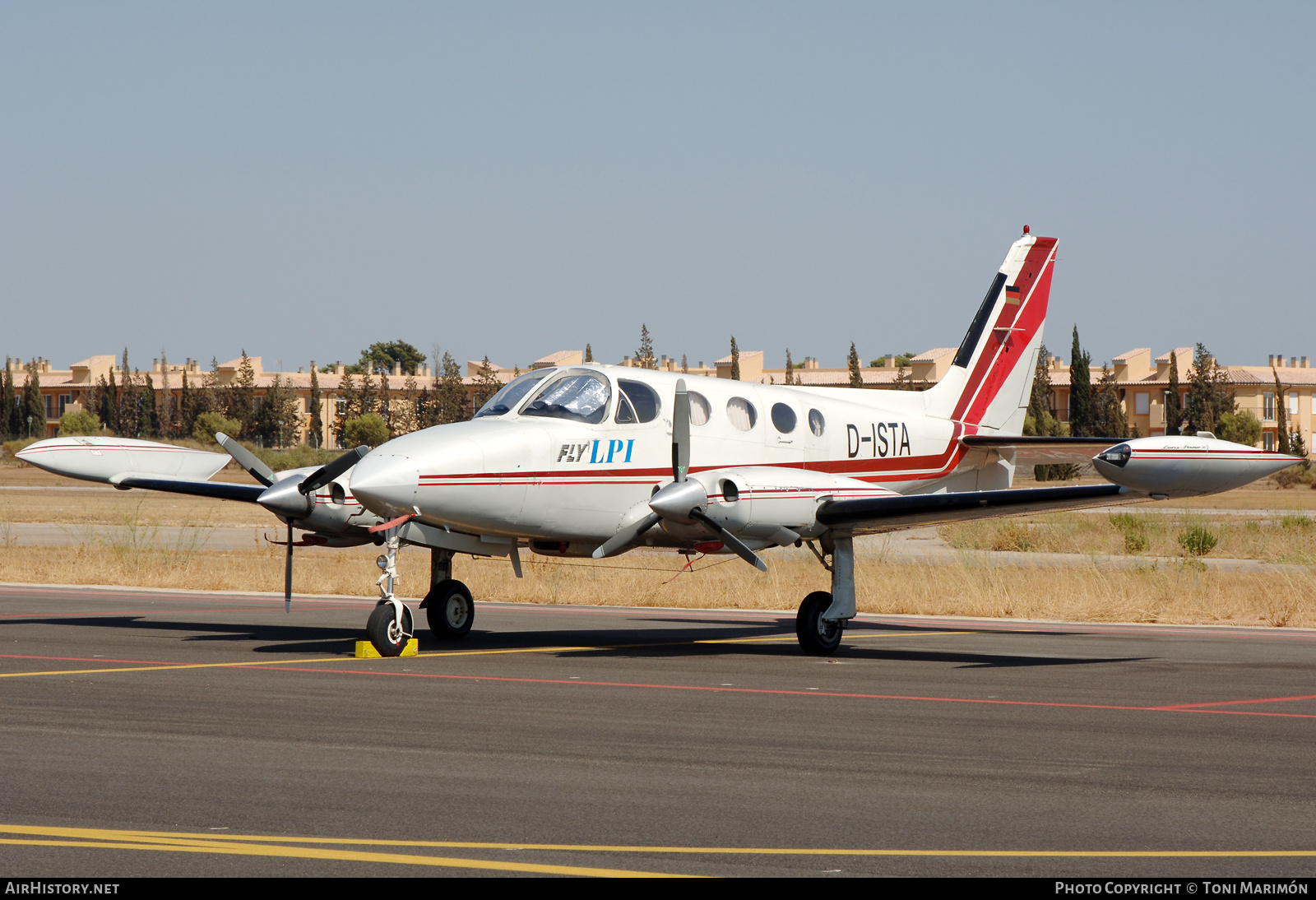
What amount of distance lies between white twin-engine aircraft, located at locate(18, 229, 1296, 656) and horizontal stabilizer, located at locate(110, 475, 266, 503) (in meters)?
0.04

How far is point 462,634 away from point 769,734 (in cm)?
809

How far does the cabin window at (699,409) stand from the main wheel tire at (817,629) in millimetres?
2554

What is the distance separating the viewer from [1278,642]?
18.6 meters

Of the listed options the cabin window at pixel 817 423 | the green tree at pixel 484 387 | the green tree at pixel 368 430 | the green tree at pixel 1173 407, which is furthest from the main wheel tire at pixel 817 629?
the green tree at pixel 368 430

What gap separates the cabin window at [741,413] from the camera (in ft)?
57.2

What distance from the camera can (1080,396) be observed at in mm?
100312

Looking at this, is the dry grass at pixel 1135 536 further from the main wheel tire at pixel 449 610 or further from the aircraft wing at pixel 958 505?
the main wheel tire at pixel 449 610

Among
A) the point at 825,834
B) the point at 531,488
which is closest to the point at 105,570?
the point at 531,488

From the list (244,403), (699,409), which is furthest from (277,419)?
(699,409)

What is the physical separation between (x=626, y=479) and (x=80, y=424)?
346 ft

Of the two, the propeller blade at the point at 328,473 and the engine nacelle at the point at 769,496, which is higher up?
the propeller blade at the point at 328,473

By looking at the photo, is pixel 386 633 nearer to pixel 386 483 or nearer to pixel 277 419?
pixel 386 483

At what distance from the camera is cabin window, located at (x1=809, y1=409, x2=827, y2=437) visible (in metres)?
18.5
